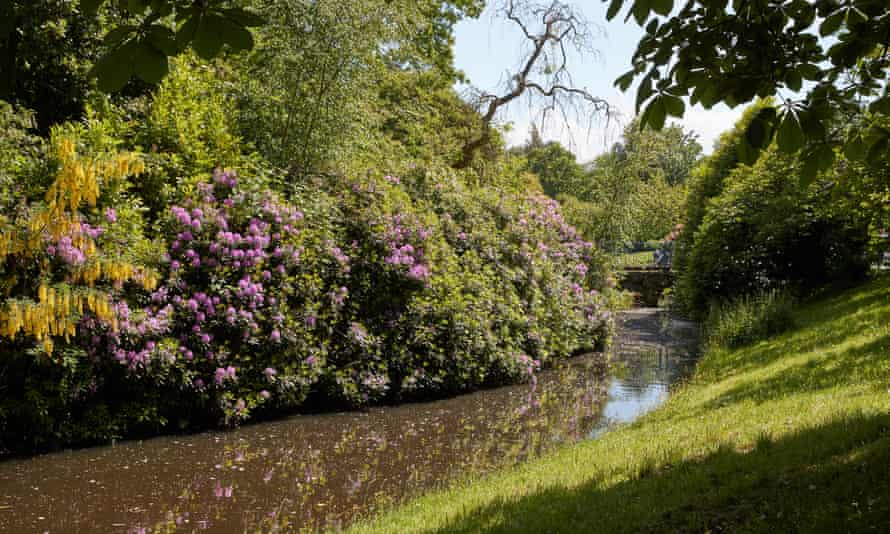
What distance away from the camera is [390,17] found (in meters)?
13.0

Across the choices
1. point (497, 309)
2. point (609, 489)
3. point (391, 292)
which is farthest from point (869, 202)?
point (609, 489)

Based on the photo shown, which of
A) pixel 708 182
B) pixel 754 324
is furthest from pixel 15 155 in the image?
pixel 708 182

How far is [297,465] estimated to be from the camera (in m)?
8.05

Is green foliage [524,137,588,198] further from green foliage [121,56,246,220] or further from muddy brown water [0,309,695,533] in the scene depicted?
green foliage [121,56,246,220]

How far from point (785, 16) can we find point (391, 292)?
8456 mm

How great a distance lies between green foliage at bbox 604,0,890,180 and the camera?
3.17 m

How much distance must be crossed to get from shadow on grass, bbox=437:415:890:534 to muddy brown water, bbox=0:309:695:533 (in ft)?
7.06

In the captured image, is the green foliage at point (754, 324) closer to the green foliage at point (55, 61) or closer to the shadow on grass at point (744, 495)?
the shadow on grass at point (744, 495)

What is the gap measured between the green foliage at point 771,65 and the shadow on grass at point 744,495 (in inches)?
75.6

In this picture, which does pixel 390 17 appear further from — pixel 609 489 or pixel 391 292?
pixel 609 489

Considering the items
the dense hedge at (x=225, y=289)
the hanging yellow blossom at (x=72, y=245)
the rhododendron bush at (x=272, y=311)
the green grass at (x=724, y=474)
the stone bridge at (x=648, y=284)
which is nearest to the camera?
the green grass at (x=724, y=474)

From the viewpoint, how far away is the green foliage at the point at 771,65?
3.17 meters

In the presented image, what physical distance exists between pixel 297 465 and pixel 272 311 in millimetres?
2521

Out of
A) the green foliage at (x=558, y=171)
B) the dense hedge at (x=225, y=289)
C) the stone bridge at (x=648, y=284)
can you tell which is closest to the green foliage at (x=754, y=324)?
the dense hedge at (x=225, y=289)
